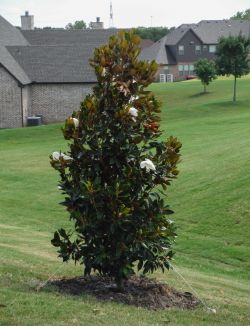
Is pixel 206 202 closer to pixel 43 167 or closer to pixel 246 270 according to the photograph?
pixel 246 270

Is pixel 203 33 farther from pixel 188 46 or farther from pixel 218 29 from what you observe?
pixel 188 46

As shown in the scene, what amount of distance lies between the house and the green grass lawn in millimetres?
60671

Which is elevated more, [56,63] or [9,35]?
[9,35]

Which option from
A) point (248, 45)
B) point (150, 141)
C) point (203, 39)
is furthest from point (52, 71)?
point (203, 39)

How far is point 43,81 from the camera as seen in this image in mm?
49625

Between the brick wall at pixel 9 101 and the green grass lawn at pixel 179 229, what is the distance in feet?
12.1

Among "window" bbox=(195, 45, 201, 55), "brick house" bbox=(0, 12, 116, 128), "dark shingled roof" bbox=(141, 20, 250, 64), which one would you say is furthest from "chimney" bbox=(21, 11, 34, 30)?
"window" bbox=(195, 45, 201, 55)

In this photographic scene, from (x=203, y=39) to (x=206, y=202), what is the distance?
89.1 metres

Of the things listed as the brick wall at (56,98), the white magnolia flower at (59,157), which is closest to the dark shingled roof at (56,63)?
the brick wall at (56,98)

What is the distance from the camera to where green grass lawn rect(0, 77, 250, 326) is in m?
8.00

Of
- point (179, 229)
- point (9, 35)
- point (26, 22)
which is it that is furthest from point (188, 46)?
point (179, 229)

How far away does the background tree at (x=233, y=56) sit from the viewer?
55812 millimetres

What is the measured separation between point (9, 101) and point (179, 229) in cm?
3109

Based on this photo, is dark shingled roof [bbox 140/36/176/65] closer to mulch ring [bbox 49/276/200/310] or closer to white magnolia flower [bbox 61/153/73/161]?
mulch ring [bbox 49/276/200/310]
